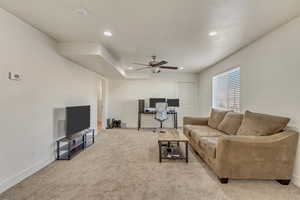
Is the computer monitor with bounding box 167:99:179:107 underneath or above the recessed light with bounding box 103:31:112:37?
underneath

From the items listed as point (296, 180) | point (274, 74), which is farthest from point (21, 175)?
point (274, 74)

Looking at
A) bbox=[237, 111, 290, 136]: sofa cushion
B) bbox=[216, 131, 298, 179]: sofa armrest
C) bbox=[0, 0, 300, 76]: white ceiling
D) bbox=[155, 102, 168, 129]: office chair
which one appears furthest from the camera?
bbox=[155, 102, 168, 129]: office chair

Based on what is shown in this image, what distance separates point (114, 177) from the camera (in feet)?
7.82

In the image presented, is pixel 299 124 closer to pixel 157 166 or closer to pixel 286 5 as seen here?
pixel 286 5

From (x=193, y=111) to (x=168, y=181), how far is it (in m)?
4.89

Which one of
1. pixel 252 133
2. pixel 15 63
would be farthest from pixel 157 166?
pixel 15 63

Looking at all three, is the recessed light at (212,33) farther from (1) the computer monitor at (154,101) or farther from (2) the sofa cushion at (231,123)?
(1) the computer monitor at (154,101)

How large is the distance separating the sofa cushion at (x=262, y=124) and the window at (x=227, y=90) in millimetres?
1141

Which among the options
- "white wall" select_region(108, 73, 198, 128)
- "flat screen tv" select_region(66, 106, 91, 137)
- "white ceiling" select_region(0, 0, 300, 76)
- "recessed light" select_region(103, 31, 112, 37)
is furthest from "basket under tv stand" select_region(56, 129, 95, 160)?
"white wall" select_region(108, 73, 198, 128)

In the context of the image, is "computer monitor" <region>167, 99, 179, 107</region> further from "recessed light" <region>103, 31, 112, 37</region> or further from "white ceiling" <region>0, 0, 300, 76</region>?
"recessed light" <region>103, 31, 112, 37</region>

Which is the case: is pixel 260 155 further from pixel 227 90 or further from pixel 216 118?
pixel 227 90

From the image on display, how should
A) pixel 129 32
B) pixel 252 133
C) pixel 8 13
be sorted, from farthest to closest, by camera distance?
pixel 129 32 → pixel 252 133 → pixel 8 13

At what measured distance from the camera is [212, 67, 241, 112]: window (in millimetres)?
3903

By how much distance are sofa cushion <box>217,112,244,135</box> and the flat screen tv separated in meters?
3.39
